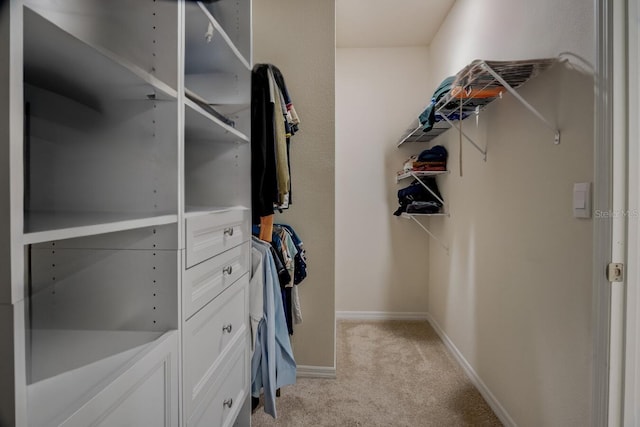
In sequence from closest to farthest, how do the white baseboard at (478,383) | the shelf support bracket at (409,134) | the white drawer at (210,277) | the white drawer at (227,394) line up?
the white drawer at (210,277) → the white drawer at (227,394) → the white baseboard at (478,383) → the shelf support bracket at (409,134)

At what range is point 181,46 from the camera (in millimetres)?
904

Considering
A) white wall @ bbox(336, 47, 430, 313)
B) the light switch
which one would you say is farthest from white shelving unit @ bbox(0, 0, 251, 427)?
white wall @ bbox(336, 47, 430, 313)

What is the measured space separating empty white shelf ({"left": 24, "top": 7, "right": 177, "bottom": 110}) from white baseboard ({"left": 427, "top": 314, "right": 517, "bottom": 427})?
2.14 m

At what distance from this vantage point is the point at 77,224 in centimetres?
64

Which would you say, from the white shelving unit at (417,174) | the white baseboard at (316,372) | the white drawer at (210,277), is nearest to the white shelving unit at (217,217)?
the white drawer at (210,277)

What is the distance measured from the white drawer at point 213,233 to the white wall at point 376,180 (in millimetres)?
1902

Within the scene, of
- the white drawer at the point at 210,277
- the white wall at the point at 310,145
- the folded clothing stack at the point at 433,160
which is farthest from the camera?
the folded clothing stack at the point at 433,160

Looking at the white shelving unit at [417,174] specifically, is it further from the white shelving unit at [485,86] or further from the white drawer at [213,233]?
the white drawer at [213,233]

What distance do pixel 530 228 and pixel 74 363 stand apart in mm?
1754

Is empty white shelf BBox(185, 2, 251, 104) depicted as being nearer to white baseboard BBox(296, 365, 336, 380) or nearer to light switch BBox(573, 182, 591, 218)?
light switch BBox(573, 182, 591, 218)

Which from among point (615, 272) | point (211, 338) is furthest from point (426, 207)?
point (211, 338)

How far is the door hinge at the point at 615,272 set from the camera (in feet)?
3.40

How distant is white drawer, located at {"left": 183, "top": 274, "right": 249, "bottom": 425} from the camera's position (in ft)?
3.17

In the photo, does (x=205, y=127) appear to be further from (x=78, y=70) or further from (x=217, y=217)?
(x=78, y=70)
